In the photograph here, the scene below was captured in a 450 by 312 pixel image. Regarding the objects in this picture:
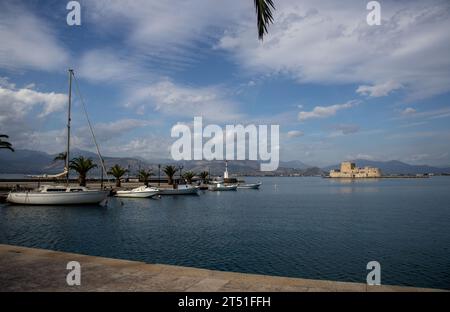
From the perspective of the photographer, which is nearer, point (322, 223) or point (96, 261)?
point (96, 261)

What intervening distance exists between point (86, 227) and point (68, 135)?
23.6 metres

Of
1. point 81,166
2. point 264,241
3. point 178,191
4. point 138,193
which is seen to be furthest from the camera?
point 178,191

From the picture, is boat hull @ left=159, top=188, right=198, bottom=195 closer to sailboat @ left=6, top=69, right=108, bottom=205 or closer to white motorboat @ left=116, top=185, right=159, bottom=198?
white motorboat @ left=116, top=185, right=159, bottom=198

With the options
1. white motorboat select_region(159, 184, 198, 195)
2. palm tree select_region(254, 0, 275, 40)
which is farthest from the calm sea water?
white motorboat select_region(159, 184, 198, 195)

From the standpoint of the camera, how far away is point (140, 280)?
8.68m

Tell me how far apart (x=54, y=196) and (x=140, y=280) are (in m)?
44.0

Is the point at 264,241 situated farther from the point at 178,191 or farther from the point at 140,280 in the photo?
the point at 178,191

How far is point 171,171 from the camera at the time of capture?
95.1 m

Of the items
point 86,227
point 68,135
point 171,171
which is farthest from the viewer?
point 171,171

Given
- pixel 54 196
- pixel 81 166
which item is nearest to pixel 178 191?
pixel 81 166

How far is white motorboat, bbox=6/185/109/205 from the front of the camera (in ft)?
155
